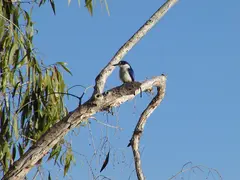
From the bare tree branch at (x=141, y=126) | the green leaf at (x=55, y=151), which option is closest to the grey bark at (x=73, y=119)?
the bare tree branch at (x=141, y=126)

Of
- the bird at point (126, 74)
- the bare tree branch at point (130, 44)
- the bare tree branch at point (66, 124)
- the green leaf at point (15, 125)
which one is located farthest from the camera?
the bird at point (126, 74)

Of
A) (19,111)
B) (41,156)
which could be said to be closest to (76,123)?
(41,156)

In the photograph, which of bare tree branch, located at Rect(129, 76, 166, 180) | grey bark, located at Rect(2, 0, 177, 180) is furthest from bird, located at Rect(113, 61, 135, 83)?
grey bark, located at Rect(2, 0, 177, 180)

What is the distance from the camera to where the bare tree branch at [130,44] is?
4535 mm

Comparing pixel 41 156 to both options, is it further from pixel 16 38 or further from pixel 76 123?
pixel 16 38

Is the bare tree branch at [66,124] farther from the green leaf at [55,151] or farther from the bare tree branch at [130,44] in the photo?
the green leaf at [55,151]

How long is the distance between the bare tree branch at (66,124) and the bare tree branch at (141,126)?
20cm

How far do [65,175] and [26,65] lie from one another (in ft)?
2.66

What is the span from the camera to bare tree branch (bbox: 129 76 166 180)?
4.45 meters

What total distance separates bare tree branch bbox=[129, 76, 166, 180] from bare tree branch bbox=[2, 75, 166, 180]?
0.67 feet

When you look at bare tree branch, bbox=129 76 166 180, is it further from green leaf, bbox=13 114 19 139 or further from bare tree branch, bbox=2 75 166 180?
green leaf, bbox=13 114 19 139

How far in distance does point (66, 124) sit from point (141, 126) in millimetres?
475

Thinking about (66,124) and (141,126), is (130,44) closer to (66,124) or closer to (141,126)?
(141,126)

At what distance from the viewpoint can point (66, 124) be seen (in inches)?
172
